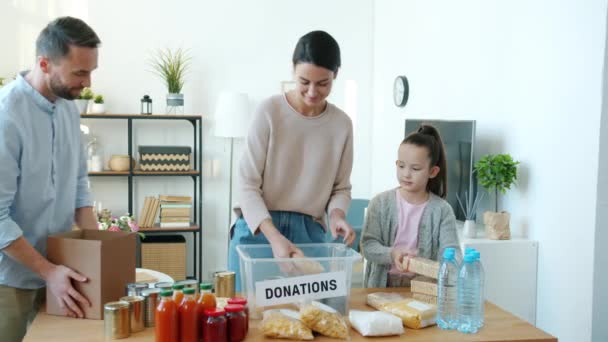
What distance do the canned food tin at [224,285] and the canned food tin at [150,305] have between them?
23cm

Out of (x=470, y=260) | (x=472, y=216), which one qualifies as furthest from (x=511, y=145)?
(x=470, y=260)

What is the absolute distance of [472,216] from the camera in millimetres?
3240

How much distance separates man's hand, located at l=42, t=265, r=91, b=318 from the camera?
1.49 m

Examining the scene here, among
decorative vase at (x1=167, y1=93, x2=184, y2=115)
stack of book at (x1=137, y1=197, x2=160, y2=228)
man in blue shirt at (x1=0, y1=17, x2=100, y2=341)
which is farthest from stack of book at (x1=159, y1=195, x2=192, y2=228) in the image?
man in blue shirt at (x1=0, y1=17, x2=100, y2=341)

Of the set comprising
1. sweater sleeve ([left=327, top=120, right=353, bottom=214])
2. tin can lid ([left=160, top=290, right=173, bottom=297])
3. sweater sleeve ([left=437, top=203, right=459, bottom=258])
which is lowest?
tin can lid ([left=160, top=290, right=173, bottom=297])

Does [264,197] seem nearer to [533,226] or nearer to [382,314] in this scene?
[382,314]

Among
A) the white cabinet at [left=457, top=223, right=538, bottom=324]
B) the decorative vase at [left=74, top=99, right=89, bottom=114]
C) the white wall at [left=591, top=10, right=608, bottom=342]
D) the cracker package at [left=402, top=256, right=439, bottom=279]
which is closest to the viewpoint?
the cracker package at [left=402, top=256, right=439, bottom=279]

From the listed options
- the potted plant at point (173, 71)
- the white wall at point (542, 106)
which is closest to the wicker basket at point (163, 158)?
the potted plant at point (173, 71)

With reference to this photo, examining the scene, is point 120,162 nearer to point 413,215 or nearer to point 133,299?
point 413,215

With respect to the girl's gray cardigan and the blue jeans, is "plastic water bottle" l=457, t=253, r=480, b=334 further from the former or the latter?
the blue jeans

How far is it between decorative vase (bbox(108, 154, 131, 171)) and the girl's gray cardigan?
3.24 m

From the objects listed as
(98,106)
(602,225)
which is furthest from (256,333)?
(98,106)

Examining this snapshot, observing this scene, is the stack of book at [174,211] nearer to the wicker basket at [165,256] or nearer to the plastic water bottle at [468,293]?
the wicker basket at [165,256]

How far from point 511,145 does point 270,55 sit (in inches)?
105
